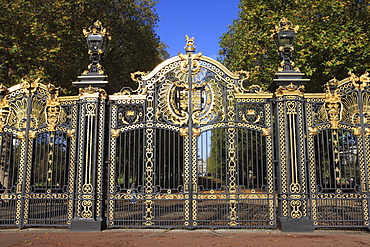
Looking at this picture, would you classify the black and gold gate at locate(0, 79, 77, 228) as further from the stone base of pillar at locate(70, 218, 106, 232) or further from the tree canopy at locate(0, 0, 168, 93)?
the tree canopy at locate(0, 0, 168, 93)

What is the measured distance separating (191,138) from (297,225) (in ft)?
10.4

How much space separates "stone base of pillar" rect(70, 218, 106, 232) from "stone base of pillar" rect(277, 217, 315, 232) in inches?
167

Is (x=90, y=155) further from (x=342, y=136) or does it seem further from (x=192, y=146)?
(x=342, y=136)

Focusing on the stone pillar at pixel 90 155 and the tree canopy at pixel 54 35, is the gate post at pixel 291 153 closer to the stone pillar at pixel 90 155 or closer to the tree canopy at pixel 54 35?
the stone pillar at pixel 90 155

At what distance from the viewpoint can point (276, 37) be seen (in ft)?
29.3

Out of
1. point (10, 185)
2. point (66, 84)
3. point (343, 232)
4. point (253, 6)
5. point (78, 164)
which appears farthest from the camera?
point (253, 6)

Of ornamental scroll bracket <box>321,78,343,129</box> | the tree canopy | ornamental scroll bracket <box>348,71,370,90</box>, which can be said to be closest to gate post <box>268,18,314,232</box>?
ornamental scroll bracket <box>321,78,343,129</box>

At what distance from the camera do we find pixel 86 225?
8195 millimetres

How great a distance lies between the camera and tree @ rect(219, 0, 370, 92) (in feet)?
43.0

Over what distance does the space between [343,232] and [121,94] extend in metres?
Answer: 6.26

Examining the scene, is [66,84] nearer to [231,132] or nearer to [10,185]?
[10,185]

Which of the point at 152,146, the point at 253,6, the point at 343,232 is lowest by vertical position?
the point at 343,232

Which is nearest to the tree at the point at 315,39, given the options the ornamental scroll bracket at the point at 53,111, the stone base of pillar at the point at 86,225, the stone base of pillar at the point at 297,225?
the stone base of pillar at the point at 297,225

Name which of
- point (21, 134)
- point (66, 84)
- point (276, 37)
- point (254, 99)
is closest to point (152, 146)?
point (254, 99)
